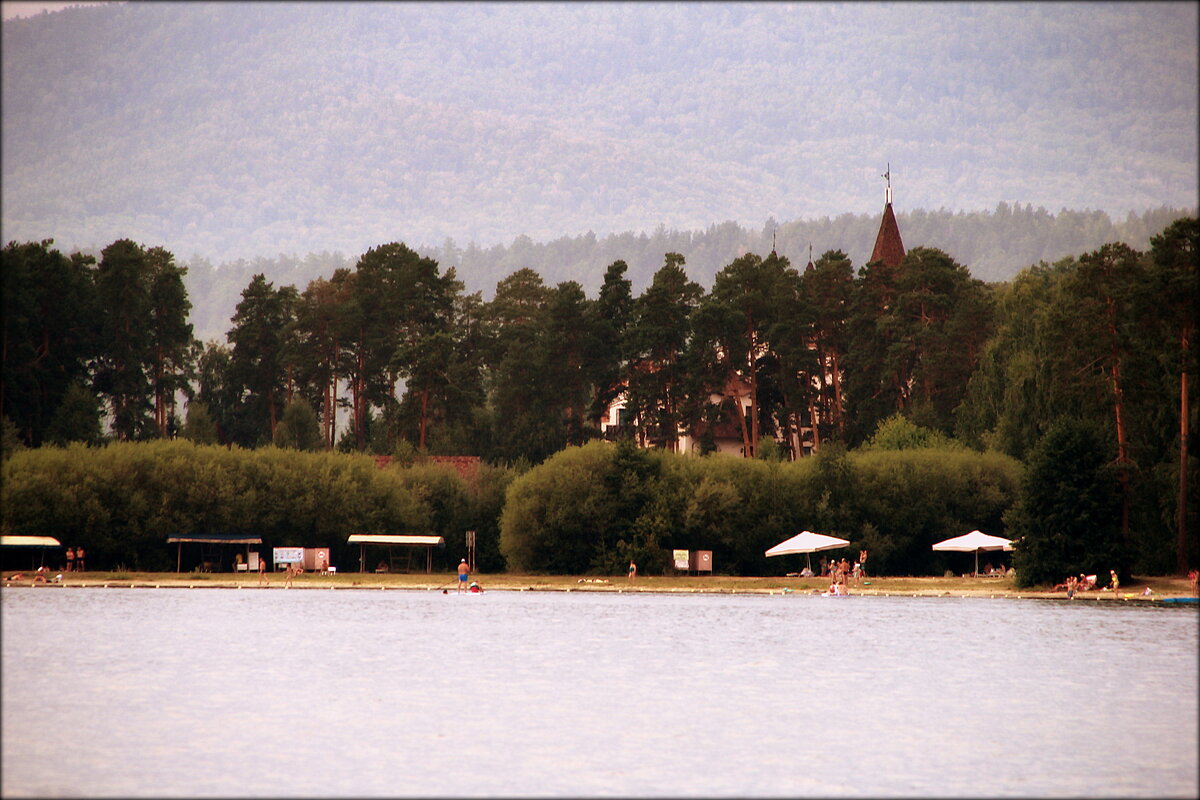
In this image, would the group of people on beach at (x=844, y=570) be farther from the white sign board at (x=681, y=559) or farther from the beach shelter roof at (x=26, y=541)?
the beach shelter roof at (x=26, y=541)

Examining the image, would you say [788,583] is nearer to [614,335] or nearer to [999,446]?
[999,446]

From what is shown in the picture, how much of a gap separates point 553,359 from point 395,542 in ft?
78.3

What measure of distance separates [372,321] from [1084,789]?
85.0m

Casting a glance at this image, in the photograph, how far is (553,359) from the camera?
9819 centimetres

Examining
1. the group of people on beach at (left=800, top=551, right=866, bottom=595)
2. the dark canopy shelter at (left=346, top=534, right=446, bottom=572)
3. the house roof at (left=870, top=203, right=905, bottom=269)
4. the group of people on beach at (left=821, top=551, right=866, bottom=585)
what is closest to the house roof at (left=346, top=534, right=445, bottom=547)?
the dark canopy shelter at (left=346, top=534, right=446, bottom=572)

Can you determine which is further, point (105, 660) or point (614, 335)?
point (614, 335)

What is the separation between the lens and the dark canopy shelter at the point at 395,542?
77688mm

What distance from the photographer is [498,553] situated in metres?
83.1

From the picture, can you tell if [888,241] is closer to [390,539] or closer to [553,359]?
[553,359]

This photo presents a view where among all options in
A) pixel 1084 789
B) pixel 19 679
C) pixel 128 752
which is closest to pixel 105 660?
Answer: pixel 19 679

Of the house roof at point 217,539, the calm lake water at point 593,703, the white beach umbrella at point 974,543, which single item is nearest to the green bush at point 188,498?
the house roof at point 217,539

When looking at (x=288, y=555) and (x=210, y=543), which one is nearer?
(x=288, y=555)

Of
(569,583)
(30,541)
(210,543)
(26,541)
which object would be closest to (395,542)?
(210,543)

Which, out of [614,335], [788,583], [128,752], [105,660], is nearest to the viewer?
[128,752]
